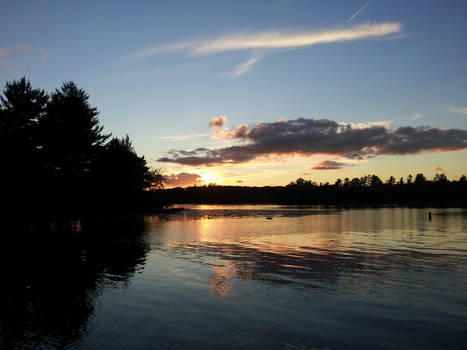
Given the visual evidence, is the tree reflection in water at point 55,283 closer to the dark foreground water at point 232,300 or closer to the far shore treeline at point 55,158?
the dark foreground water at point 232,300

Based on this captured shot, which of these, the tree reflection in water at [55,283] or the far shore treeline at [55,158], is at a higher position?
the far shore treeline at [55,158]

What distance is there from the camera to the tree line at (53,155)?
134ft

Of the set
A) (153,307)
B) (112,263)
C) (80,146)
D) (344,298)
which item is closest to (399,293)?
(344,298)

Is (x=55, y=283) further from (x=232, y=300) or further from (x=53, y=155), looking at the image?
(x=53, y=155)

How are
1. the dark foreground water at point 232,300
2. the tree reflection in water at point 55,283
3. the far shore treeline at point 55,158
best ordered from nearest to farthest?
the dark foreground water at point 232,300, the tree reflection in water at point 55,283, the far shore treeline at point 55,158

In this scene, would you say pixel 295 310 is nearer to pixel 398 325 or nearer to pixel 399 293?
pixel 398 325

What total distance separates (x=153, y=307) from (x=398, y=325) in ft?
27.6

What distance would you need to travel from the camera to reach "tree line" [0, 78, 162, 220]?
40.7 m

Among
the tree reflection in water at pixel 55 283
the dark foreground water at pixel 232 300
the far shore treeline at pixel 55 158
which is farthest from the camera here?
the far shore treeline at pixel 55 158

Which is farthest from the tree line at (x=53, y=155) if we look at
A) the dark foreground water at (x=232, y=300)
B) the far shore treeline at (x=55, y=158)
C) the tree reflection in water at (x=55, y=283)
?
the dark foreground water at (x=232, y=300)

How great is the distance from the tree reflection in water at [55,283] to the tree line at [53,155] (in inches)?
459

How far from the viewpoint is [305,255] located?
26.5 m

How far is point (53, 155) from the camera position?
5809cm

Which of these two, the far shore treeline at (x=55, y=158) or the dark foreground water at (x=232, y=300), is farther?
the far shore treeline at (x=55, y=158)
